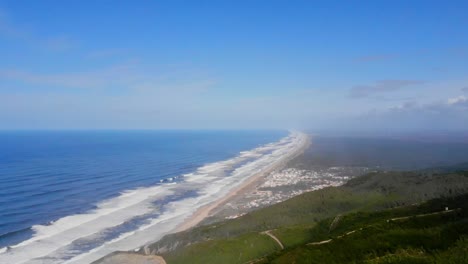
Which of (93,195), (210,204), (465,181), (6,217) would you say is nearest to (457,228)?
(465,181)

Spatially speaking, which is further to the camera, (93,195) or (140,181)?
(140,181)

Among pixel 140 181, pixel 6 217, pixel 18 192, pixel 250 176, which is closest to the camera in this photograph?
pixel 6 217

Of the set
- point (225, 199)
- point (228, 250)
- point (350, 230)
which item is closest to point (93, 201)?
point (225, 199)

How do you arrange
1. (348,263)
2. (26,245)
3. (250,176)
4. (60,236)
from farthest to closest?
(250,176) < (60,236) < (26,245) < (348,263)

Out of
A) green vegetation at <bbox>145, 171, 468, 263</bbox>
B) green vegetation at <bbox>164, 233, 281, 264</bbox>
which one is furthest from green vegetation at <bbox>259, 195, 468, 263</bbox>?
green vegetation at <bbox>164, 233, 281, 264</bbox>

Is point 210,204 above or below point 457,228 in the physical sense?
below

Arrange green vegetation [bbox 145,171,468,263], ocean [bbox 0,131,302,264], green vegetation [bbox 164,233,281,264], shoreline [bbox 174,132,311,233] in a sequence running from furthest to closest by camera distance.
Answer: shoreline [bbox 174,132,311,233], ocean [bbox 0,131,302,264], green vegetation [bbox 164,233,281,264], green vegetation [bbox 145,171,468,263]

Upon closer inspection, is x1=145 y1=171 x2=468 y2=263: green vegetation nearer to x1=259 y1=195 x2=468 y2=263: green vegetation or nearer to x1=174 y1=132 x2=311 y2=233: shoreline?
x1=259 y1=195 x2=468 y2=263: green vegetation

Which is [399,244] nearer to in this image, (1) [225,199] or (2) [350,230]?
(2) [350,230]

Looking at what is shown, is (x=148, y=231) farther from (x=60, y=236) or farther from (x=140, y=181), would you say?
(x=140, y=181)
